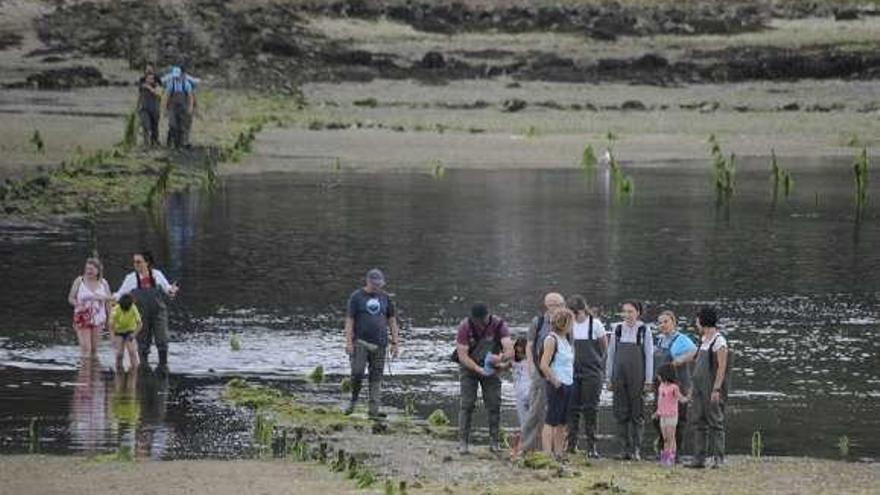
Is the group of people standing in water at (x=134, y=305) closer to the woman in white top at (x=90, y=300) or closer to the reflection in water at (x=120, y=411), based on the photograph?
the woman in white top at (x=90, y=300)

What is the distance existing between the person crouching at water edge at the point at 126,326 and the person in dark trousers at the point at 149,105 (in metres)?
21.7

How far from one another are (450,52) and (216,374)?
1900 inches

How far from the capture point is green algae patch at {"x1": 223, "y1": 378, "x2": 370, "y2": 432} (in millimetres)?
21375

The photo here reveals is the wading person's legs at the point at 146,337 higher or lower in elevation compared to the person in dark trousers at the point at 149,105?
lower

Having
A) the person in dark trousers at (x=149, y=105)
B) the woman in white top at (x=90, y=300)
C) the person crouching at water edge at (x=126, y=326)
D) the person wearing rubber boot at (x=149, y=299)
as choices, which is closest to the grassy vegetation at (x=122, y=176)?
the person in dark trousers at (x=149, y=105)

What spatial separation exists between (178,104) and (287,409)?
25589 millimetres

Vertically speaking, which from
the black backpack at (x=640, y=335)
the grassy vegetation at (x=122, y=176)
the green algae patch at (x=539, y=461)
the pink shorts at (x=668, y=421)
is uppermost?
the black backpack at (x=640, y=335)

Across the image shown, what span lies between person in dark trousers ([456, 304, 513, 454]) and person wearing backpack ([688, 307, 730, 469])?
174cm

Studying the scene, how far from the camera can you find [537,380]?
773 inches

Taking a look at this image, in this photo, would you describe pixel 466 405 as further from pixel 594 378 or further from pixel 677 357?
Answer: pixel 677 357

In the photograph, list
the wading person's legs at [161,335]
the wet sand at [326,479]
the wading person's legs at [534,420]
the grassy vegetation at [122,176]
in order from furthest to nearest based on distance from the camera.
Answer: the grassy vegetation at [122,176]
the wading person's legs at [161,335]
the wading person's legs at [534,420]
the wet sand at [326,479]

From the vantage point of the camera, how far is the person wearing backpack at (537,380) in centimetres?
1944

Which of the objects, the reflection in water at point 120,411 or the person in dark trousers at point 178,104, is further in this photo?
the person in dark trousers at point 178,104

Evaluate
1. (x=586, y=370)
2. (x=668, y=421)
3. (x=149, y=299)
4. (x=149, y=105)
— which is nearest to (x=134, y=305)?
(x=149, y=299)
